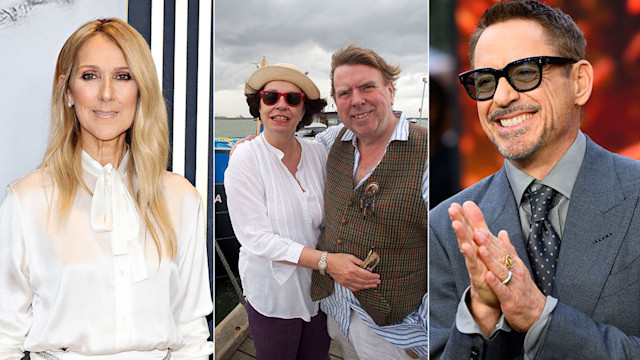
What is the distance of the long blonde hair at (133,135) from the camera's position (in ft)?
6.28

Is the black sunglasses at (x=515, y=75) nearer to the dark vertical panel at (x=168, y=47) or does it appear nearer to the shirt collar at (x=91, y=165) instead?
the dark vertical panel at (x=168, y=47)

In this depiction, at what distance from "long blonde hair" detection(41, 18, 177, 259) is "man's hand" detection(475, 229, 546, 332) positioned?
1.23 meters

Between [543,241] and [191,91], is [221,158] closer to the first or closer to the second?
[191,91]

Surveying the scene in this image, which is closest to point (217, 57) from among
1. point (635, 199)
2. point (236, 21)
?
point (236, 21)

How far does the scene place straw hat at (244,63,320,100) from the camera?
6.37 feet

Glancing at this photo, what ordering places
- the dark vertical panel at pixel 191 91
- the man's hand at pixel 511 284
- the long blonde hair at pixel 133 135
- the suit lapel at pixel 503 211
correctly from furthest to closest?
the dark vertical panel at pixel 191 91, the long blonde hair at pixel 133 135, the suit lapel at pixel 503 211, the man's hand at pixel 511 284

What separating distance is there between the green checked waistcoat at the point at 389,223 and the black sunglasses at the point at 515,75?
0.27 meters

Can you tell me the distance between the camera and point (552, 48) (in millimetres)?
1706

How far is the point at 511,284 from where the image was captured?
1615 mm

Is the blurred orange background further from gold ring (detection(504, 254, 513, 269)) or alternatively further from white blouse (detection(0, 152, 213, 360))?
white blouse (detection(0, 152, 213, 360))

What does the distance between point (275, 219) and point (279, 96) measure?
512 mm

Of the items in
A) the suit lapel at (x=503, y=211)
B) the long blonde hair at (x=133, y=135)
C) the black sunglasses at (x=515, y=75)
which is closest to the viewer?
the black sunglasses at (x=515, y=75)

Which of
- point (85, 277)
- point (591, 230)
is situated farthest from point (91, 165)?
point (591, 230)

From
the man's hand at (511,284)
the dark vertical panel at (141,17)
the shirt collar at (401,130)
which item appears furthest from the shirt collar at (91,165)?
the man's hand at (511,284)
